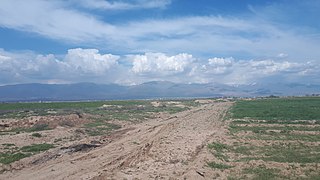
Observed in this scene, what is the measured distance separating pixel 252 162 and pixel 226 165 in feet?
5.51

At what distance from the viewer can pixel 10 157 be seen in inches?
1018

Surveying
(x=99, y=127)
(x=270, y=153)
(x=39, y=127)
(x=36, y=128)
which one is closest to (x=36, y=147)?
(x=36, y=128)

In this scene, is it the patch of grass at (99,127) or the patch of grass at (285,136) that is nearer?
the patch of grass at (285,136)

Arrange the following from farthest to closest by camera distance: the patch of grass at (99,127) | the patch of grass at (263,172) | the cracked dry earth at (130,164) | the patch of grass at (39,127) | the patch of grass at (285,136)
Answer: the patch of grass at (39,127)
the patch of grass at (99,127)
the patch of grass at (285,136)
the cracked dry earth at (130,164)
the patch of grass at (263,172)

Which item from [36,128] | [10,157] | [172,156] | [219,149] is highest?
[36,128]

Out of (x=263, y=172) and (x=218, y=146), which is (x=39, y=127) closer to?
(x=218, y=146)

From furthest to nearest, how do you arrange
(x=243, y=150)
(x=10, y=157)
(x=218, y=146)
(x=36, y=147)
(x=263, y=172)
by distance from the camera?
(x=36, y=147) → (x=218, y=146) → (x=243, y=150) → (x=10, y=157) → (x=263, y=172)

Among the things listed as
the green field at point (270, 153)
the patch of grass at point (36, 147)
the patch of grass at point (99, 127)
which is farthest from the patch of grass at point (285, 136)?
the patch of grass at point (99, 127)

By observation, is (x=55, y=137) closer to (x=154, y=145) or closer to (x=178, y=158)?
(x=154, y=145)

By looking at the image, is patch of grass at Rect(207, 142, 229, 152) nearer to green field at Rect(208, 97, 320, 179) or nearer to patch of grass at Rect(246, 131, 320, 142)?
green field at Rect(208, 97, 320, 179)

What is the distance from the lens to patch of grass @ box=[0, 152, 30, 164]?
24719mm

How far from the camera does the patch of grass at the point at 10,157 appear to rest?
2472 cm

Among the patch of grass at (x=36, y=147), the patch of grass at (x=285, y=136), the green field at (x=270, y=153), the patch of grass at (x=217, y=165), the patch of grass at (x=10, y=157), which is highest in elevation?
the patch of grass at (x=285, y=136)

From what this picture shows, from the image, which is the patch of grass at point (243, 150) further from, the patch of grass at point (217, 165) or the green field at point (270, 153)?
the patch of grass at point (217, 165)
